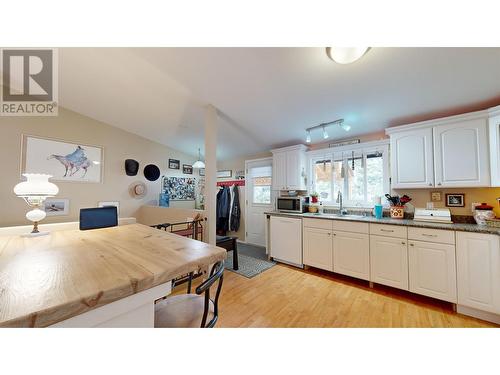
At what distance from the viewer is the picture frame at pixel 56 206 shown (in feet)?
9.63

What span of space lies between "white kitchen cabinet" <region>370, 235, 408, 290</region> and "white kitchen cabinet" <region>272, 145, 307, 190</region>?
1.42 m

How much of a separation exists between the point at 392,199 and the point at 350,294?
4.51 feet

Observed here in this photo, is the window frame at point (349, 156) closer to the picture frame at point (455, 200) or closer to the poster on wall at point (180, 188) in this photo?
the picture frame at point (455, 200)

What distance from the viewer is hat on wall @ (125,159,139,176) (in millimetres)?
3791

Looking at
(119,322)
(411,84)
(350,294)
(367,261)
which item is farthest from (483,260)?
(119,322)

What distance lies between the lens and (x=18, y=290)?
48cm

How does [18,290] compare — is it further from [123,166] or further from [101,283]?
[123,166]

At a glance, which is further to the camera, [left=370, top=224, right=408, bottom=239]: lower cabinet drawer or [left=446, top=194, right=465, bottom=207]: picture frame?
[left=446, top=194, right=465, bottom=207]: picture frame

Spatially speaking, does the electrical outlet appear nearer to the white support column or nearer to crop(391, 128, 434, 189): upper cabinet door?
crop(391, 128, 434, 189): upper cabinet door

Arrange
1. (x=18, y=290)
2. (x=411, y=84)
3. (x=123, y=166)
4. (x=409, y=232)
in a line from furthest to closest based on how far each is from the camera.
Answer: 1. (x=123, y=166)
2. (x=409, y=232)
3. (x=411, y=84)
4. (x=18, y=290)

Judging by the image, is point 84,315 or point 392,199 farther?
point 392,199

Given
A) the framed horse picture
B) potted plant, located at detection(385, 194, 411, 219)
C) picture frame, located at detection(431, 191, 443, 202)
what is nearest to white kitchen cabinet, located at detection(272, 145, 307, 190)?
potted plant, located at detection(385, 194, 411, 219)

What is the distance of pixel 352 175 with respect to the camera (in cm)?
293

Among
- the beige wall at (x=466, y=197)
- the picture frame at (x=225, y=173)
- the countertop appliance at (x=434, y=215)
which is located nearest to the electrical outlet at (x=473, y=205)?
the beige wall at (x=466, y=197)
